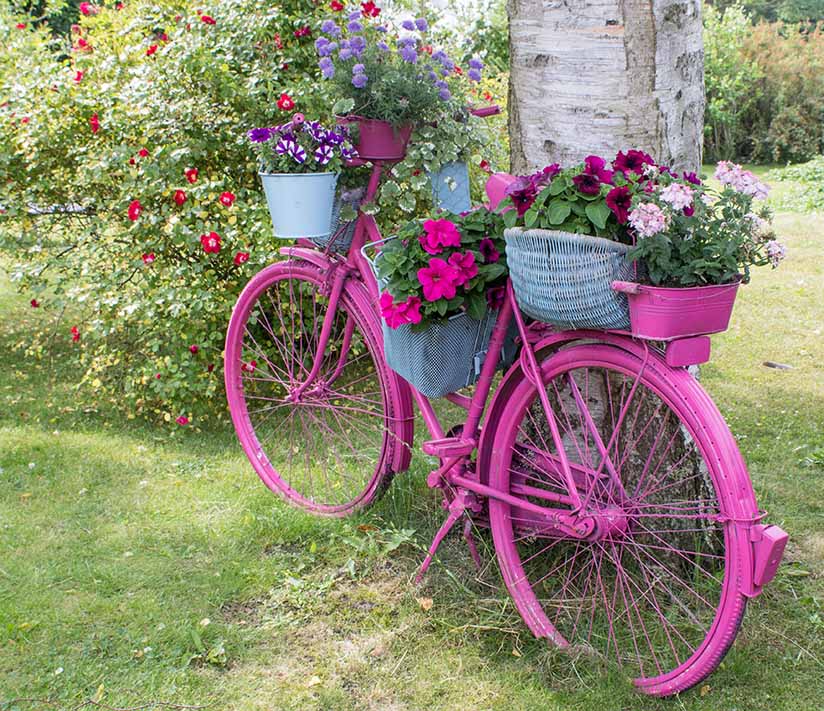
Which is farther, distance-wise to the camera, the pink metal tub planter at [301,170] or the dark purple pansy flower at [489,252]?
the pink metal tub planter at [301,170]

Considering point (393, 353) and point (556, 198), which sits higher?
point (556, 198)

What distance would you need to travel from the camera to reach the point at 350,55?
9.81 ft

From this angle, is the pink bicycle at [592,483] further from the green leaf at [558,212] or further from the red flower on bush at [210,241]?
the red flower on bush at [210,241]

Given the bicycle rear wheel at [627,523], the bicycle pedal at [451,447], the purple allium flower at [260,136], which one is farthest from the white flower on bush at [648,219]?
the purple allium flower at [260,136]

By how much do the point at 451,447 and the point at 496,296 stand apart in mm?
470

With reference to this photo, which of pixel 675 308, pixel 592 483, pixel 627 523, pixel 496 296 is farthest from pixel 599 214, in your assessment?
pixel 627 523

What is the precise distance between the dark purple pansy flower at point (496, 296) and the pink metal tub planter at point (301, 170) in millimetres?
655

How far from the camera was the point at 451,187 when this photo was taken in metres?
3.03

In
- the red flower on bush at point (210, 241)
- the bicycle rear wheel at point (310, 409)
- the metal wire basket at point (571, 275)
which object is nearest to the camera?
the metal wire basket at point (571, 275)

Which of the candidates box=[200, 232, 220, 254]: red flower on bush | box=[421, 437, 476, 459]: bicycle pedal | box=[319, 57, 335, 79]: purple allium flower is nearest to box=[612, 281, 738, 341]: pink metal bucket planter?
box=[421, 437, 476, 459]: bicycle pedal

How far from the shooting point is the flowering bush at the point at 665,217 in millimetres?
2092

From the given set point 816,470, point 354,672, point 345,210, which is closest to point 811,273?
point 816,470

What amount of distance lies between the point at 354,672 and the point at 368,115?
5.45ft

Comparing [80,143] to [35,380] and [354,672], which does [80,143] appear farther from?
[354,672]
